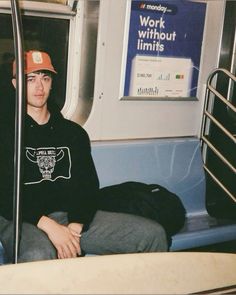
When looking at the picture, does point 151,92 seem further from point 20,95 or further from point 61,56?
point 20,95

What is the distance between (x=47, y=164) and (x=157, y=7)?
5.12ft

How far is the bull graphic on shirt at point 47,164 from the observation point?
280 centimetres

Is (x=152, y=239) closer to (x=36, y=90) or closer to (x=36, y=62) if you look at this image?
(x=36, y=90)

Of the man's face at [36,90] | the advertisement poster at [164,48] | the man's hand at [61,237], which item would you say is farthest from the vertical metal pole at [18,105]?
the advertisement poster at [164,48]

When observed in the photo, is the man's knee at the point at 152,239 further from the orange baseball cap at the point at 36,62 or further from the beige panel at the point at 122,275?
the beige panel at the point at 122,275

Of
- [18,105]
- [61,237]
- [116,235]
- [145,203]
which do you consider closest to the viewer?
[18,105]

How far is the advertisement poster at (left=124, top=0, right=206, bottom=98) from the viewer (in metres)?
3.51

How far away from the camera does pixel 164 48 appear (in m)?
3.68

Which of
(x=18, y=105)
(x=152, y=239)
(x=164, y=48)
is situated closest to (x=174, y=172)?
(x=164, y=48)

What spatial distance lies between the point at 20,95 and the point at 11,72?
1.20 metres

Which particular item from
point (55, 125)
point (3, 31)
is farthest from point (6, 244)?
point (3, 31)

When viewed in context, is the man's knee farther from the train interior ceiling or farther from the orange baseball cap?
the orange baseball cap

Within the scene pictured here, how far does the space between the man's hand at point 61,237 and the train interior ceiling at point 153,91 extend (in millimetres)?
830

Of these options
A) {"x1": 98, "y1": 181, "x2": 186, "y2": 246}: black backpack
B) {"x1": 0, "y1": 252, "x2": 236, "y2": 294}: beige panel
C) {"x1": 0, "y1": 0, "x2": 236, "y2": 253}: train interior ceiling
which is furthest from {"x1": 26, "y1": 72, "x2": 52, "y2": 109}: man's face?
{"x1": 0, "y1": 252, "x2": 236, "y2": 294}: beige panel
